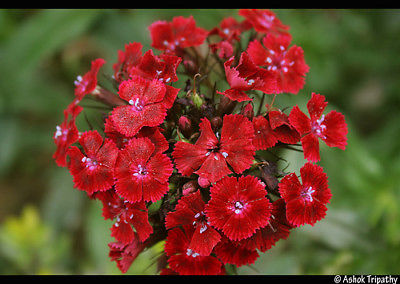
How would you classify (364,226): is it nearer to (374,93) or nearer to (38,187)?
(374,93)

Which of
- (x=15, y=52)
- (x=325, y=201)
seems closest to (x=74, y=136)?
(x=325, y=201)

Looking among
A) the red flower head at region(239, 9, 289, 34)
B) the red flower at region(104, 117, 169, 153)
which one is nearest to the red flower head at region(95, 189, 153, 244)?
the red flower at region(104, 117, 169, 153)

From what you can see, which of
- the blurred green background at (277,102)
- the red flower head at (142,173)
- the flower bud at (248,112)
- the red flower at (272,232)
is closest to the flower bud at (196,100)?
the flower bud at (248,112)

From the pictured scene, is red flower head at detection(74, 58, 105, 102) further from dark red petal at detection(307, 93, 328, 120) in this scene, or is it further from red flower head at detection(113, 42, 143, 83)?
dark red petal at detection(307, 93, 328, 120)

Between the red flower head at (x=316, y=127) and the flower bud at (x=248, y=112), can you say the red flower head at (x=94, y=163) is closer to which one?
the flower bud at (x=248, y=112)

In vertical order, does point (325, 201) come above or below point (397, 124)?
below

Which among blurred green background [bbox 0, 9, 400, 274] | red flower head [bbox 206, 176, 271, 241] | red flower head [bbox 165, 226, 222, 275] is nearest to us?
red flower head [bbox 206, 176, 271, 241]
